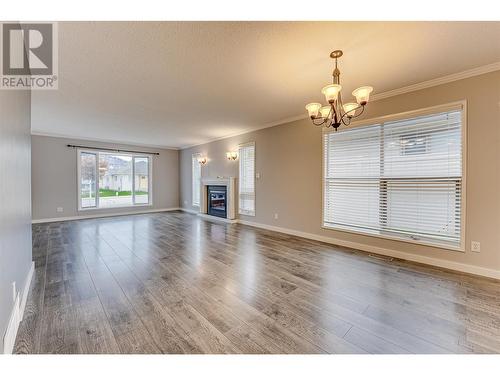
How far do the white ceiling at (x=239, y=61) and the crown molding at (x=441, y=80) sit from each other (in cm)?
11

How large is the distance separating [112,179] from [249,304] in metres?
7.09

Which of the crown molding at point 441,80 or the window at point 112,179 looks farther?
the window at point 112,179

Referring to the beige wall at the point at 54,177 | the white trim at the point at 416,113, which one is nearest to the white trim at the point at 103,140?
Result: the beige wall at the point at 54,177

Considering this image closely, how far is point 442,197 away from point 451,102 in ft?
4.18

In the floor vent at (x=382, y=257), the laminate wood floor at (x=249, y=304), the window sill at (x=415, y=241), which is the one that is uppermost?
the window sill at (x=415, y=241)

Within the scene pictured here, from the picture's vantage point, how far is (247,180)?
18.8ft

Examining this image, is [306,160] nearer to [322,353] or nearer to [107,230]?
[322,353]

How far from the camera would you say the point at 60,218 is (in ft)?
20.1

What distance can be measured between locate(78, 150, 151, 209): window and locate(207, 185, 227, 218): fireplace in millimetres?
2650

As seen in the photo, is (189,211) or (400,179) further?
(189,211)

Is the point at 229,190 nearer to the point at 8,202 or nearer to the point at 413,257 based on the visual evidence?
the point at 413,257

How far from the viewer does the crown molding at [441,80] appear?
99.2 inches

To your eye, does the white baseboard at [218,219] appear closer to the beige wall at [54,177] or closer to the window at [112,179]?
the window at [112,179]

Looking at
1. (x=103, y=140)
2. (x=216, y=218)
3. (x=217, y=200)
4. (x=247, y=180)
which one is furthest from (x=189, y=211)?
(x=103, y=140)
